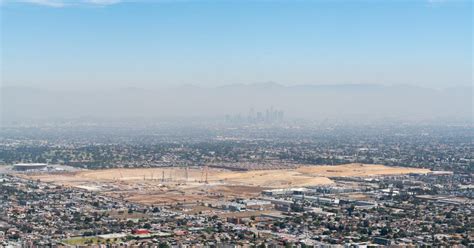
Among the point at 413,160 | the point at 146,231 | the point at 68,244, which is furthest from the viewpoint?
the point at 413,160

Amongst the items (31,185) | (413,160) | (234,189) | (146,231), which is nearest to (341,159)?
(413,160)

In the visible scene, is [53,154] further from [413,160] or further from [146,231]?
[146,231]

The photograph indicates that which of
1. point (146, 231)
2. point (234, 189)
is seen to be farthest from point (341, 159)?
point (146, 231)

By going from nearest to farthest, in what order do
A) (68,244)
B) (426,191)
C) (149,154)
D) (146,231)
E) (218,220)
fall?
(68,244)
(146,231)
(218,220)
(426,191)
(149,154)

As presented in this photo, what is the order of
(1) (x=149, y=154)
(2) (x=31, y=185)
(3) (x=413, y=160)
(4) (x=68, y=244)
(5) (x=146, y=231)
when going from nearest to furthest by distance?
(4) (x=68, y=244)
(5) (x=146, y=231)
(2) (x=31, y=185)
(3) (x=413, y=160)
(1) (x=149, y=154)

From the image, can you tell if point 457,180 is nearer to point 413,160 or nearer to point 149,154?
point 413,160

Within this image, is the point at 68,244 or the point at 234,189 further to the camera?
the point at 234,189
